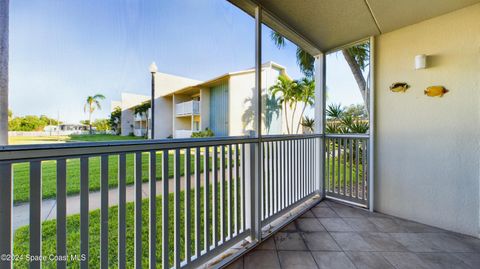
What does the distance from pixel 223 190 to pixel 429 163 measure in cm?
238

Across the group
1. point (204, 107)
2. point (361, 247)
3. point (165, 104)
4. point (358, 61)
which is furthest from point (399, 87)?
point (165, 104)

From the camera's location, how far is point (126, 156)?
4.08 feet

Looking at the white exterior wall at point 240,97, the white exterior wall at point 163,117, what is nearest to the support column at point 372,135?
the white exterior wall at point 240,97

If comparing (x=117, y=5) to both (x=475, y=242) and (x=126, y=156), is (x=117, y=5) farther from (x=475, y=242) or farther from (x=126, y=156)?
(x=475, y=242)

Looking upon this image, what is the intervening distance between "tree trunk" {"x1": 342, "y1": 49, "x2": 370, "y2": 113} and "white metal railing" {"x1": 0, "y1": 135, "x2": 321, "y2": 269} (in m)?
1.21

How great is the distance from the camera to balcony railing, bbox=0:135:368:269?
0.97m

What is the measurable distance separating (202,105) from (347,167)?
2.55 m

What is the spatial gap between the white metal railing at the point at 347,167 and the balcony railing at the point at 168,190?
0.19 meters

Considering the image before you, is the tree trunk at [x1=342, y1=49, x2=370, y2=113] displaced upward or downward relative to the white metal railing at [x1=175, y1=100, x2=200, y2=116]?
upward

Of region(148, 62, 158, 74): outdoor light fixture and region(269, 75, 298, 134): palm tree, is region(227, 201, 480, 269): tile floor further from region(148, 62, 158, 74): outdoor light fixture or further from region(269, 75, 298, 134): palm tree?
region(148, 62, 158, 74): outdoor light fixture

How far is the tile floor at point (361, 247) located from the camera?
176 cm

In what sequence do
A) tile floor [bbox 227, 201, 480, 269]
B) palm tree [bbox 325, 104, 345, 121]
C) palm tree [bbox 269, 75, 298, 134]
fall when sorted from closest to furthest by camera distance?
tile floor [bbox 227, 201, 480, 269]
palm tree [bbox 269, 75, 298, 134]
palm tree [bbox 325, 104, 345, 121]

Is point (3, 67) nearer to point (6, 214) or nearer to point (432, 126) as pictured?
point (6, 214)

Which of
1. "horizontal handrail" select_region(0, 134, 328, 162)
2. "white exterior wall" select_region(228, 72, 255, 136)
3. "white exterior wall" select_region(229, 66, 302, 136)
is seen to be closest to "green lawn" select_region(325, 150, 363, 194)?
"white exterior wall" select_region(229, 66, 302, 136)
